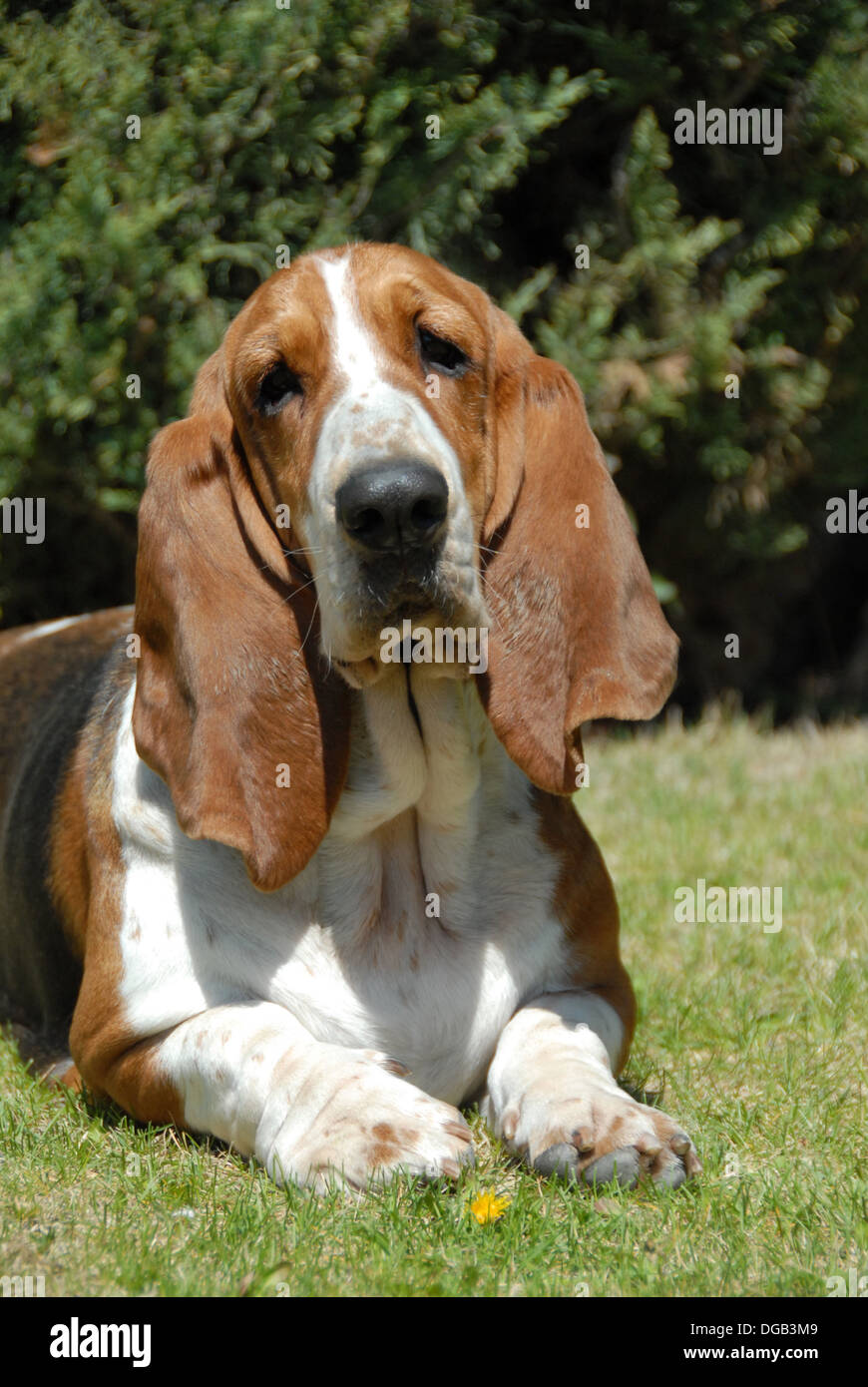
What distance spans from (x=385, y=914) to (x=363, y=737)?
14.9 inches

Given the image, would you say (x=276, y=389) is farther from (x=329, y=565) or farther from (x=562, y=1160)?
(x=562, y=1160)

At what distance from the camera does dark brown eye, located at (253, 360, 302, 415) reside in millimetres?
→ 3219

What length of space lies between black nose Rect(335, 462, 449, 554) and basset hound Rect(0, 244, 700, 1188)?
0.08 ft

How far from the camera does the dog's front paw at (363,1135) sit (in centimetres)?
278

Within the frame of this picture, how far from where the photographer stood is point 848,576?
9.13 meters

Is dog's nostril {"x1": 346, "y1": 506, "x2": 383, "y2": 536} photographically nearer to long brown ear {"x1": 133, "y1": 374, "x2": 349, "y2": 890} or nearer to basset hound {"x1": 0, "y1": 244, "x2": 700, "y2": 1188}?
basset hound {"x1": 0, "y1": 244, "x2": 700, "y2": 1188}

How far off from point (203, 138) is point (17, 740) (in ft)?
8.61

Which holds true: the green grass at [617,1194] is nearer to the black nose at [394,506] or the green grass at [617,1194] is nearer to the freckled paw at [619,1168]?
the freckled paw at [619,1168]

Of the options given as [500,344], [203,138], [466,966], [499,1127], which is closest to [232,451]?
[500,344]

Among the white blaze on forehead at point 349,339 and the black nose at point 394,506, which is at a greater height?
the white blaze on forehead at point 349,339

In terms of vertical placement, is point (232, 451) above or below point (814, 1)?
below

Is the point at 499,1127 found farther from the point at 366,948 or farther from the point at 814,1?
the point at 814,1

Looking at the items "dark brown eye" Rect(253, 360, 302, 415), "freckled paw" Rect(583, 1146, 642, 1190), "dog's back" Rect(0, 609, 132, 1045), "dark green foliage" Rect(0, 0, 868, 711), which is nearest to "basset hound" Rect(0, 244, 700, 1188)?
"dark brown eye" Rect(253, 360, 302, 415)

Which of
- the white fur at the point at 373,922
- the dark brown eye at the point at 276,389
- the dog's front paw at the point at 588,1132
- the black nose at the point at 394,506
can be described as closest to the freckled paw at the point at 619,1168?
the dog's front paw at the point at 588,1132
